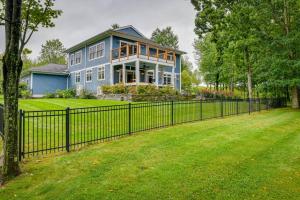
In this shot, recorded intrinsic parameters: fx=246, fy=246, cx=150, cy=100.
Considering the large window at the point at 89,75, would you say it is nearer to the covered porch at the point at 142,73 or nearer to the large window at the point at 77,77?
the large window at the point at 77,77

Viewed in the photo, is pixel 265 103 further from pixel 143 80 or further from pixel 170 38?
pixel 170 38

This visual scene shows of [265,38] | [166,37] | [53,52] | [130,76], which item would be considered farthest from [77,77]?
[53,52]

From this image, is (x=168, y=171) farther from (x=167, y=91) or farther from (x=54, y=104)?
(x=167, y=91)

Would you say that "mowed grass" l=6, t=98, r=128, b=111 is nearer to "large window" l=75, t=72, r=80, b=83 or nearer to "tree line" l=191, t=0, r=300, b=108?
"tree line" l=191, t=0, r=300, b=108

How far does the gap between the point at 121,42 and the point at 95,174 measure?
2296 centimetres

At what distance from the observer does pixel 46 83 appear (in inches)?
1243

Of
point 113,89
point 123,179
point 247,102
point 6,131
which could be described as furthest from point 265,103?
point 6,131

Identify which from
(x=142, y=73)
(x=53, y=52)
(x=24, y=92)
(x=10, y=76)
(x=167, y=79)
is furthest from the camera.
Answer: (x=53, y=52)

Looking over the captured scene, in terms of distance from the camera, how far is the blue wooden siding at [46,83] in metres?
30.6

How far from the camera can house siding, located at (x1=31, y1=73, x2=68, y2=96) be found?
1204 inches

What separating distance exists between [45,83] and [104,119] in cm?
2218

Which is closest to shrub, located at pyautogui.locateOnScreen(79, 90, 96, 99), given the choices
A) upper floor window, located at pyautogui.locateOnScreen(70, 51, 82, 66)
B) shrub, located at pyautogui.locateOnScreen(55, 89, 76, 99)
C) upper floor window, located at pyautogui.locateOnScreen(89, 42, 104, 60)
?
shrub, located at pyautogui.locateOnScreen(55, 89, 76, 99)

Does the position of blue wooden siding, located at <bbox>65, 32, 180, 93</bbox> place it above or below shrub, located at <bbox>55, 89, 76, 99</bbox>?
above

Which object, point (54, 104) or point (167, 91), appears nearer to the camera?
point (54, 104)
